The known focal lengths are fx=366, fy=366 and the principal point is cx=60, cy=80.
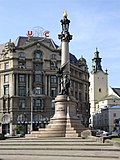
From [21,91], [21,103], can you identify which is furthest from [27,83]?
[21,103]

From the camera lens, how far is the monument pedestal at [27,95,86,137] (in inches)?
1513

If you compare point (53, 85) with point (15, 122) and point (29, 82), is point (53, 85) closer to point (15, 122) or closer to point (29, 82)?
point (29, 82)

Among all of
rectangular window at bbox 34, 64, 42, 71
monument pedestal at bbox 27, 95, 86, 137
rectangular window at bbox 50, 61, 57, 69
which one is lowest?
monument pedestal at bbox 27, 95, 86, 137

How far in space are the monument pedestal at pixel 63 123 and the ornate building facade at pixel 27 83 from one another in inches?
1822

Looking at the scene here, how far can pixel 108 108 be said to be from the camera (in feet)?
386

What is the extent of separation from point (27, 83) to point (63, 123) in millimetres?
52208

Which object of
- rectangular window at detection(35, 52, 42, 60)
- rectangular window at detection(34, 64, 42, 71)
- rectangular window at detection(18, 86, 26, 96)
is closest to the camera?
rectangular window at detection(18, 86, 26, 96)

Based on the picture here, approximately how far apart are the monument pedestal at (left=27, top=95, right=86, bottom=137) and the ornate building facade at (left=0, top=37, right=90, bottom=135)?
46285 mm

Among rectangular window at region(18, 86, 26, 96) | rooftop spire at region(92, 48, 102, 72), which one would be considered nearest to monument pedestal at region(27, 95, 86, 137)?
rectangular window at region(18, 86, 26, 96)

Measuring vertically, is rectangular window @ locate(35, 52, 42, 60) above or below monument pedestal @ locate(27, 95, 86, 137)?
above

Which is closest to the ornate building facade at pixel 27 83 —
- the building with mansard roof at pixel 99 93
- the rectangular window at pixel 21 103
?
the rectangular window at pixel 21 103

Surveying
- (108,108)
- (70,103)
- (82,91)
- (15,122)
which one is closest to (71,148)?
(70,103)

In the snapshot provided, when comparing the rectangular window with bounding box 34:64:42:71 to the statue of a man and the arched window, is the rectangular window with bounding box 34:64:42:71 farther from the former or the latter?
the statue of a man

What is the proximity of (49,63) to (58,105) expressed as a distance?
52695mm
